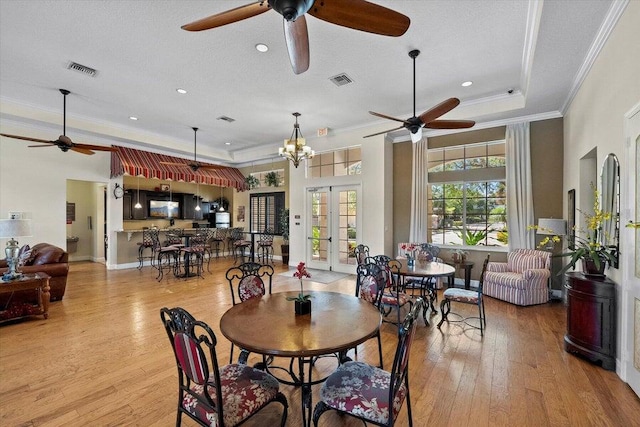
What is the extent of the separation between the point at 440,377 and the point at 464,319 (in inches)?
69.8

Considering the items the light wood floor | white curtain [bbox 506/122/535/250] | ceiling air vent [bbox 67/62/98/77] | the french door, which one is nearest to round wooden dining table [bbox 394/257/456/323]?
the light wood floor

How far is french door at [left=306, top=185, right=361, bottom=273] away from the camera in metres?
7.30

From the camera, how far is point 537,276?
15.7 feet

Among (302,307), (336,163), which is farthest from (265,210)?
(302,307)

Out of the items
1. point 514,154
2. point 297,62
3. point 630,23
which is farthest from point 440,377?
point 514,154

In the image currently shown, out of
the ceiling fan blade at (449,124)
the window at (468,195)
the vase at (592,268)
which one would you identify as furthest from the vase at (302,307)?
the window at (468,195)

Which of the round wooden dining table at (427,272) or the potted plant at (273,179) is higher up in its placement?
the potted plant at (273,179)

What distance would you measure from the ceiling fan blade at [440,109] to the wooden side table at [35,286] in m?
5.81

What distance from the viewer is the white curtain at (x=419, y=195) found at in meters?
6.54

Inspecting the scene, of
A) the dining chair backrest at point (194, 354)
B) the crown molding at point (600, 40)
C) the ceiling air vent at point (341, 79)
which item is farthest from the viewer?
the ceiling air vent at point (341, 79)

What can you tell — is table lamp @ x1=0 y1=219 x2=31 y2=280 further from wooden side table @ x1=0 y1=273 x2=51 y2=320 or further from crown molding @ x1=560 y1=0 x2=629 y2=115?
crown molding @ x1=560 y1=0 x2=629 y2=115

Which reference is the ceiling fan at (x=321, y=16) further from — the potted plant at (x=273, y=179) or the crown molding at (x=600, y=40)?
the potted plant at (x=273, y=179)

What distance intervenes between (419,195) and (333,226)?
89.7 inches

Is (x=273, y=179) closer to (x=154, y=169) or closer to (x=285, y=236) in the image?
(x=285, y=236)
